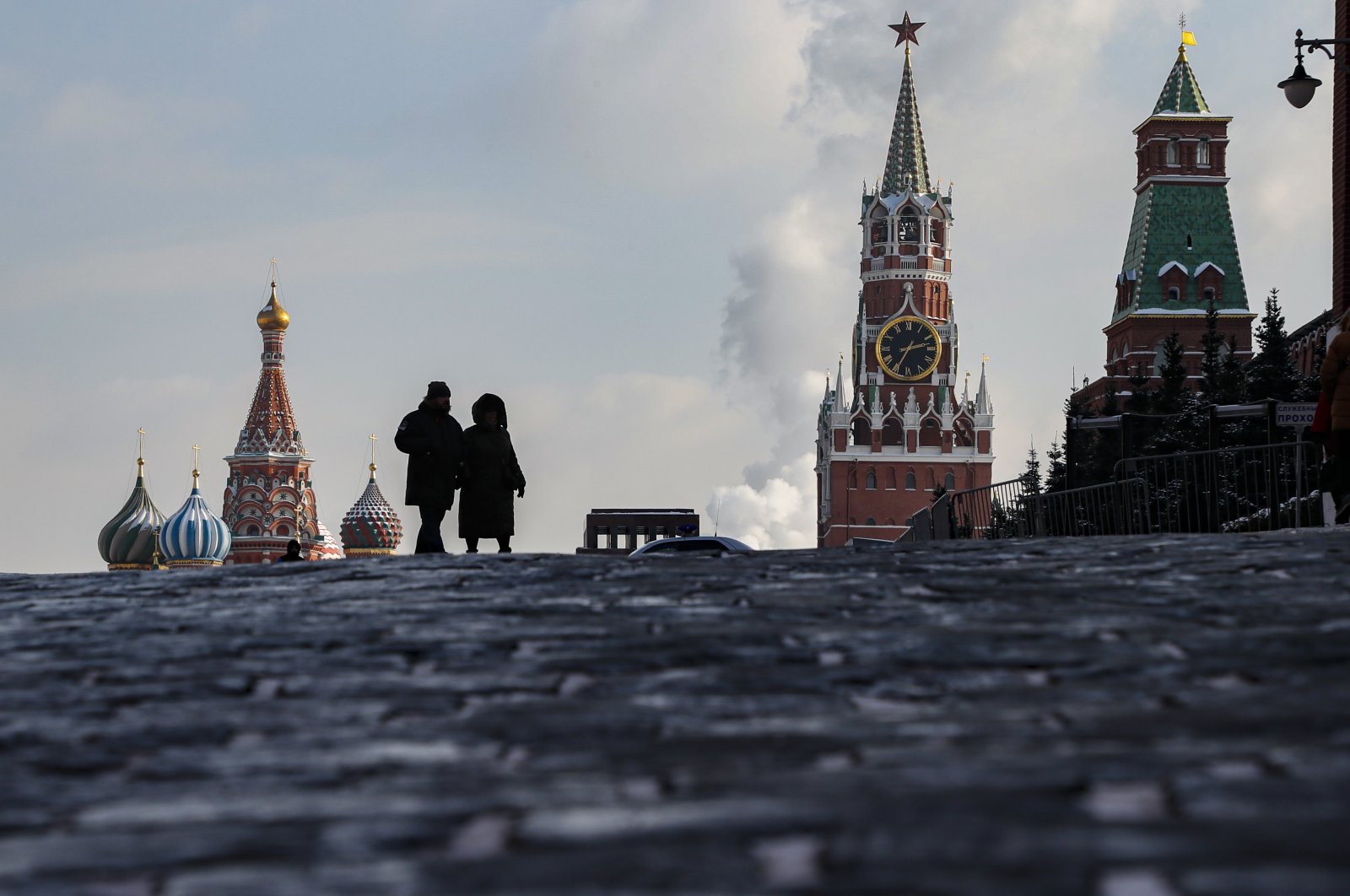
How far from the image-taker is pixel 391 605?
8.98 metres

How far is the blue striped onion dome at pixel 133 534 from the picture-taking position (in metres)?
148

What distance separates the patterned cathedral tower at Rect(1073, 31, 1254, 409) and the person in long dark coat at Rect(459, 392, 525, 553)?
99.5m

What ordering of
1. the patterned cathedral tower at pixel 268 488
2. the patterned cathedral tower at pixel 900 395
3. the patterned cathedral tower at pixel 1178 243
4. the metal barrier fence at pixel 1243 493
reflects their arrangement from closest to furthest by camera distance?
the metal barrier fence at pixel 1243 493 → the patterned cathedral tower at pixel 1178 243 → the patterned cathedral tower at pixel 900 395 → the patterned cathedral tower at pixel 268 488

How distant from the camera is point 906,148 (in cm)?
16350

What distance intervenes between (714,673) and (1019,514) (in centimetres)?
2109

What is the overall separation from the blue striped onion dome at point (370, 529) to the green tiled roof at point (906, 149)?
49.1 meters

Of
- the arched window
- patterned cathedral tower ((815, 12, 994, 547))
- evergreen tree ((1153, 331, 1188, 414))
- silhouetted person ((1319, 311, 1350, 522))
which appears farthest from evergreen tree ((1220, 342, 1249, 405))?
the arched window

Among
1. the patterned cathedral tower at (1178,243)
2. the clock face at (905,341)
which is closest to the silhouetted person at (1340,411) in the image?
the patterned cathedral tower at (1178,243)

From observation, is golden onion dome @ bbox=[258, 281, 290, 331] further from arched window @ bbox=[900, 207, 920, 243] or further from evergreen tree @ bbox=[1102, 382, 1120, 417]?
evergreen tree @ bbox=[1102, 382, 1120, 417]

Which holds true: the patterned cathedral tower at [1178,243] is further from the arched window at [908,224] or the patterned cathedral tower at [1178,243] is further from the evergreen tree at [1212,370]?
the evergreen tree at [1212,370]

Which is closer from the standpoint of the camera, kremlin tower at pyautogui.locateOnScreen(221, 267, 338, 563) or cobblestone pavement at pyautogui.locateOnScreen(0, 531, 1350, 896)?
cobblestone pavement at pyautogui.locateOnScreen(0, 531, 1350, 896)

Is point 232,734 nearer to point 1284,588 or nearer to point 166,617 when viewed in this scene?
point 166,617

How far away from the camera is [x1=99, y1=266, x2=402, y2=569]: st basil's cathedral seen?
15025 centimetres

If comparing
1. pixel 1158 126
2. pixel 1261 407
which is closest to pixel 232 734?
pixel 1261 407
